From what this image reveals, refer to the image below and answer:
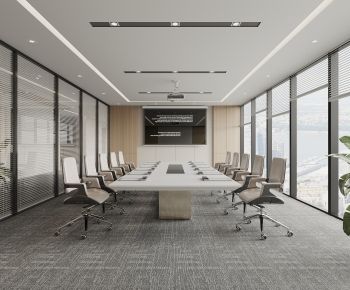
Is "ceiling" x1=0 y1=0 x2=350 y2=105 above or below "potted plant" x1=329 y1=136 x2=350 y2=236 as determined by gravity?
above

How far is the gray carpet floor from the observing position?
9.13ft

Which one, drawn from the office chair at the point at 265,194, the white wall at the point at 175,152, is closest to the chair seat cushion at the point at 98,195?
the office chair at the point at 265,194

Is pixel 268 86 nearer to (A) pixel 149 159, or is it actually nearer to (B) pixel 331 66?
(B) pixel 331 66

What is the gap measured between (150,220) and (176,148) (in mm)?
8188

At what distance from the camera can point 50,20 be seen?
4211mm

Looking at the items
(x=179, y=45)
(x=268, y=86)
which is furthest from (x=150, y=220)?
(x=268, y=86)

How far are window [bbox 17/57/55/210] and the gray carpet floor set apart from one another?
91 centimetres

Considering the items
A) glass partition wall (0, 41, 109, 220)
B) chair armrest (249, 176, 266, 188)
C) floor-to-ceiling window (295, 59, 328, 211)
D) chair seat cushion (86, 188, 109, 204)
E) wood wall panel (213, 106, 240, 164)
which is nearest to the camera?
chair seat cushion (86, 188, 109, 204)

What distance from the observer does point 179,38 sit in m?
4.89

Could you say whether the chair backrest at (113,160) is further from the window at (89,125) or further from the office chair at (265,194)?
the office chair at (265,194)

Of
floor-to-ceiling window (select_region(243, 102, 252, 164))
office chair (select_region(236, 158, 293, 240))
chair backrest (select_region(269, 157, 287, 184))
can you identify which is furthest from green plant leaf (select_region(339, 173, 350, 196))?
floor-to-ceiling window (select_region(243, 102, 252, 164))

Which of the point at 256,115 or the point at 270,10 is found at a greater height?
the point at 270,10

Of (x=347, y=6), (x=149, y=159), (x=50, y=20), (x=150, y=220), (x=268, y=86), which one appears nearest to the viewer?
(x=347, y=6)

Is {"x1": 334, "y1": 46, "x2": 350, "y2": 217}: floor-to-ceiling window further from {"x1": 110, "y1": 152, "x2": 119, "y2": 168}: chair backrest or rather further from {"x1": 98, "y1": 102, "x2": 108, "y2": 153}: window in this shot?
{"x1": 98, "y1": 102, "x2": 108, "y2": 153}: window
